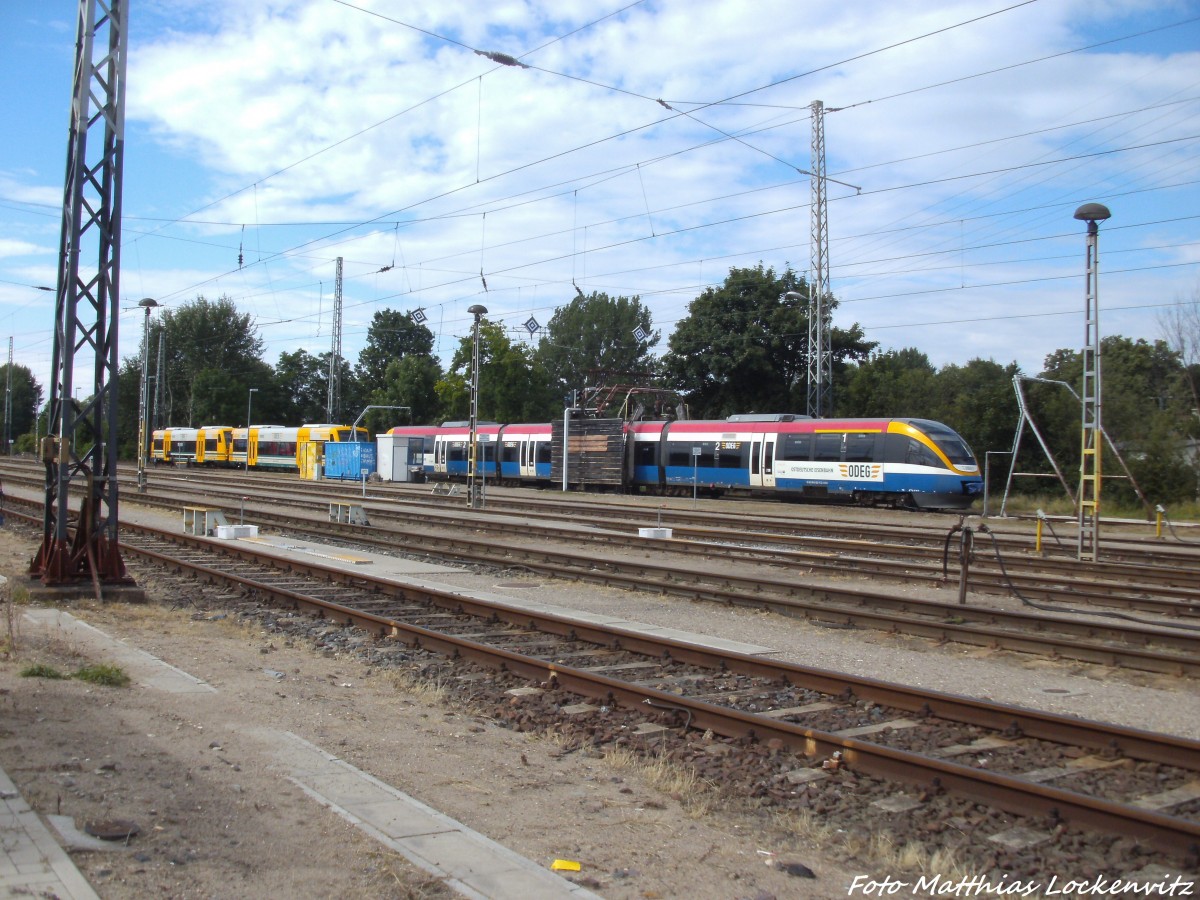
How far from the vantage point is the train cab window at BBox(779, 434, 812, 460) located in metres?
34.2

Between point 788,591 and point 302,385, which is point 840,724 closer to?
point 788,591

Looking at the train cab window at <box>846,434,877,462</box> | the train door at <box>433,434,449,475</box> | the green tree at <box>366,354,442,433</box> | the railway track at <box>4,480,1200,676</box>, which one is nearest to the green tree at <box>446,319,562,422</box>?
the train door at <box>433,434,449,475</box>

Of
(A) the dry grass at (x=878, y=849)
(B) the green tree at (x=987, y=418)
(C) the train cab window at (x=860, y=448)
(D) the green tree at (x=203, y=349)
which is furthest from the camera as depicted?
(D) the green tree at (x=203, y=349)

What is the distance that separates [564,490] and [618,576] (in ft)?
94.6

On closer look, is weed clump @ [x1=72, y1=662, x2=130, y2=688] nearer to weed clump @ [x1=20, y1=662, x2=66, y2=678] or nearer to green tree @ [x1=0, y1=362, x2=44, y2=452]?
weed clump @ [x1=20, y1=662, x2=66, y2=678]

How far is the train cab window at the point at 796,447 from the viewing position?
34188mm

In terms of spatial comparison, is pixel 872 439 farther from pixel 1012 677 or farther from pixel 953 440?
pixel 1012 677

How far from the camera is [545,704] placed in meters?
8.61

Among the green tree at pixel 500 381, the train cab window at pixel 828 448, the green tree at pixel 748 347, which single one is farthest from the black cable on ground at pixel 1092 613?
the green tree at pixel 500 381

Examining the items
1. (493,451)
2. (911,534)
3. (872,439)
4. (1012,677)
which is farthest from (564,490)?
(1012,677)

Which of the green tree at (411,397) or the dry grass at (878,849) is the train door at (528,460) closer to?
the green tree at (411,397)

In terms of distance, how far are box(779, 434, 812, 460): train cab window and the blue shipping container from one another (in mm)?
25601

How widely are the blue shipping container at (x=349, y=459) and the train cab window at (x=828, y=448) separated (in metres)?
27.0

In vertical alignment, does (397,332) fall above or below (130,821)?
above
